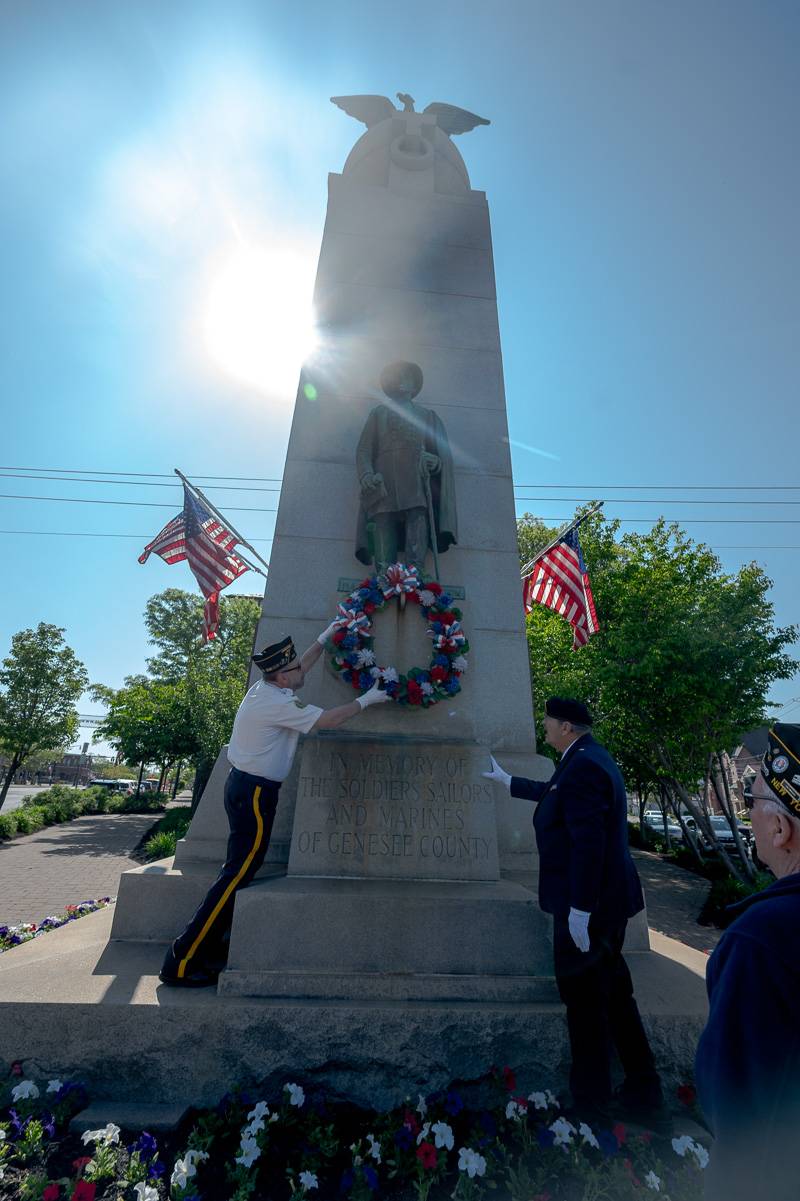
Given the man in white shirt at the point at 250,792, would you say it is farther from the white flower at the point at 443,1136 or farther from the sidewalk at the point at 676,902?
the sidewalk at the point at 676,902

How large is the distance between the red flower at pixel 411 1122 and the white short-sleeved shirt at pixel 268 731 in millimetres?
1815

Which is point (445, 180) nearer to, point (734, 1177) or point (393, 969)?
point (393, 969)

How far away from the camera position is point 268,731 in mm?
4039

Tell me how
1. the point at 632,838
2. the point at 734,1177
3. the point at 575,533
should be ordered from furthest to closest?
the point at 632,838 → the point at 575,533 → the point at 734,1177

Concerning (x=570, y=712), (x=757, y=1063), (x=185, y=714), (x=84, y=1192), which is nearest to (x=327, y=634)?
(x=570, y=712)

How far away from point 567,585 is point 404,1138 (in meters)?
8.50

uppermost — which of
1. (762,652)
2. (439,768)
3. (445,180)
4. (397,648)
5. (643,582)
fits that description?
(445,180)

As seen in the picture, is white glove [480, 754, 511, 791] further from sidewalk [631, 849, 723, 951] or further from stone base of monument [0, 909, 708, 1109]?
sidewalk [631, 849, 723, 951]

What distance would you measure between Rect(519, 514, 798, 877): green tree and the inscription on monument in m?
11.4

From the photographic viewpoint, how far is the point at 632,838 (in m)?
28.4

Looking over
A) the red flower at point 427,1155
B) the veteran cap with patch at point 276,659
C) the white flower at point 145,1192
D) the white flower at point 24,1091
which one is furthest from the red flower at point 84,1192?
the veteran cap with patch at point 276,659

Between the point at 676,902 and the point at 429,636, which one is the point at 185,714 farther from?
the point at 429,636

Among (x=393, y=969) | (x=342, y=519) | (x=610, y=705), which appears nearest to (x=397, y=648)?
(x=342, y=519)

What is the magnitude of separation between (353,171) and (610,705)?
41.3ft
